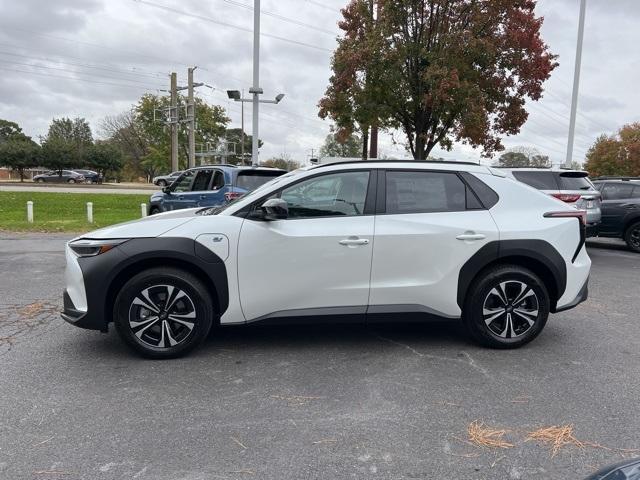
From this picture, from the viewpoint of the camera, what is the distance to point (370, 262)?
4.40 meters

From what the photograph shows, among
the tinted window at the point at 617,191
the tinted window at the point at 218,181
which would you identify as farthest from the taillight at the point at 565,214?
the tinted window at the point at 617,191

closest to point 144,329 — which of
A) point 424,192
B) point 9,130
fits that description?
point 424,192

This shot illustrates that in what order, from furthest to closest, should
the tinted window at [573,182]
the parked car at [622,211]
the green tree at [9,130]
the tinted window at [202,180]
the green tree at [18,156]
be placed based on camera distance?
the green tree at [9,130] → the green tree at [18,156] → the parked car at [622,211] → the tinted window at [202,180] → the tinted window at [573,182]

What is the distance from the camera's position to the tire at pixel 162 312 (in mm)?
4195

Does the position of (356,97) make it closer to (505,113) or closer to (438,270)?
(505,113)

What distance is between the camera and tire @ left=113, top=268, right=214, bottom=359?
420 centimetres

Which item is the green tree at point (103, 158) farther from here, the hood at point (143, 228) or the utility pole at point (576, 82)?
the hood at point (143, 228)

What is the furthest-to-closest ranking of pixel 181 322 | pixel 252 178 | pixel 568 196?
pixel 252 178
pixel 568 196
pixel 181 322

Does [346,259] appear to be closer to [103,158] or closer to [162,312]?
[162,312]

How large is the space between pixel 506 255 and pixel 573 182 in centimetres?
631

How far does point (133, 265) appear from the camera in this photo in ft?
13.9

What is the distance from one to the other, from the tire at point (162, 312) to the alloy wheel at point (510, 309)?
8.15ft

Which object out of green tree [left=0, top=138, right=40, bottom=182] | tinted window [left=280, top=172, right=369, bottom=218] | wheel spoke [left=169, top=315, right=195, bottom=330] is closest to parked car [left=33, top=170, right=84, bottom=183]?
green tree [left=0, top=138, right=40, bottom=182]

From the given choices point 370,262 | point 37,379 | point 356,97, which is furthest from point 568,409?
point 356,97
